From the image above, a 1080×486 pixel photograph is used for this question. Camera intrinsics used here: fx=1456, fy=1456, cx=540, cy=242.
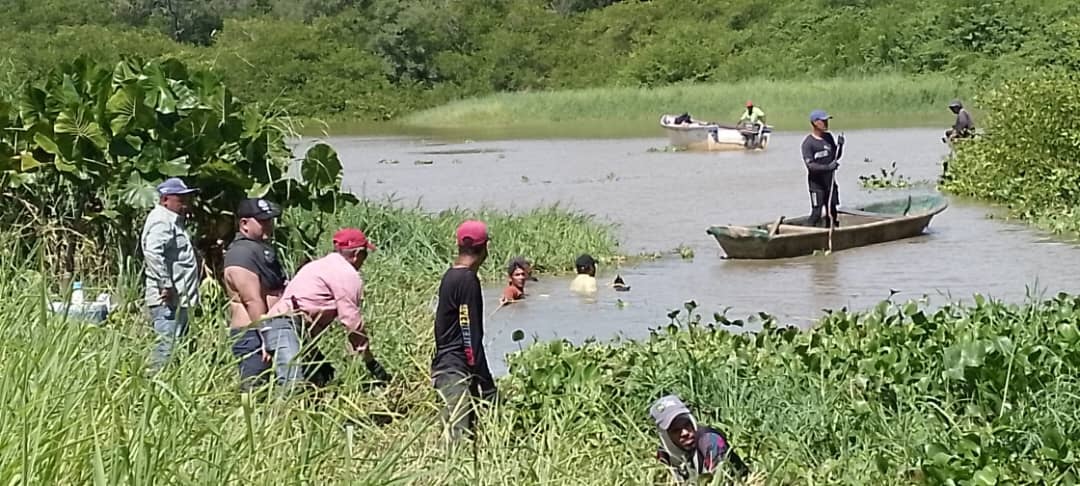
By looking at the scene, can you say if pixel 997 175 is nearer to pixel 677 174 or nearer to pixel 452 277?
pixel 677 174

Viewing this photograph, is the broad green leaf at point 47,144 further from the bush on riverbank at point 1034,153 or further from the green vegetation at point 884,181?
the green vegetation at point 884,181

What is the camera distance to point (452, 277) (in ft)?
24.5

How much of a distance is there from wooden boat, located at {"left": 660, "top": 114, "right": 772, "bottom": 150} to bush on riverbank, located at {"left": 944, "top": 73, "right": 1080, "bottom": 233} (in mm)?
12752

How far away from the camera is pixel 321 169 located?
34.4 ft

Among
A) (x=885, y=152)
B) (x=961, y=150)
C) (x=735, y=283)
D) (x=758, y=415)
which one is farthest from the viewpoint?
(x=885, y=152)

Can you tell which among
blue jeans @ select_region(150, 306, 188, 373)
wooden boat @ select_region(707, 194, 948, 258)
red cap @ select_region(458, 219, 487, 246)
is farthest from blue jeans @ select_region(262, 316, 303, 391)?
wooden boat @ select_region(707, 194, 948, 258)

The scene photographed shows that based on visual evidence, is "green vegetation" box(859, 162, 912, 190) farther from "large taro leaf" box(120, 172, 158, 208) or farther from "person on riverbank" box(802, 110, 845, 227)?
"large taro leaf" box(120, 172, 158, 208)

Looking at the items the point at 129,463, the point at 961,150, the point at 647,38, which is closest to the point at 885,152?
the point at 961,150

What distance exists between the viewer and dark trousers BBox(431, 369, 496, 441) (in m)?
7.19

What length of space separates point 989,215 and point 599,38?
5432 cm

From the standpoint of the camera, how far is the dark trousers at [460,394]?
7.19 meters

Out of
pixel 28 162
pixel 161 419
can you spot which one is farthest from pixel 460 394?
pixel 28 162

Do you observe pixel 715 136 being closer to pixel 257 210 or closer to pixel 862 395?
pixel 257 210

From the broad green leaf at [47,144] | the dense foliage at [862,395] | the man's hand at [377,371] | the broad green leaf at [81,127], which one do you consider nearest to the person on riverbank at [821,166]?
the dense foliage at [862,395]
